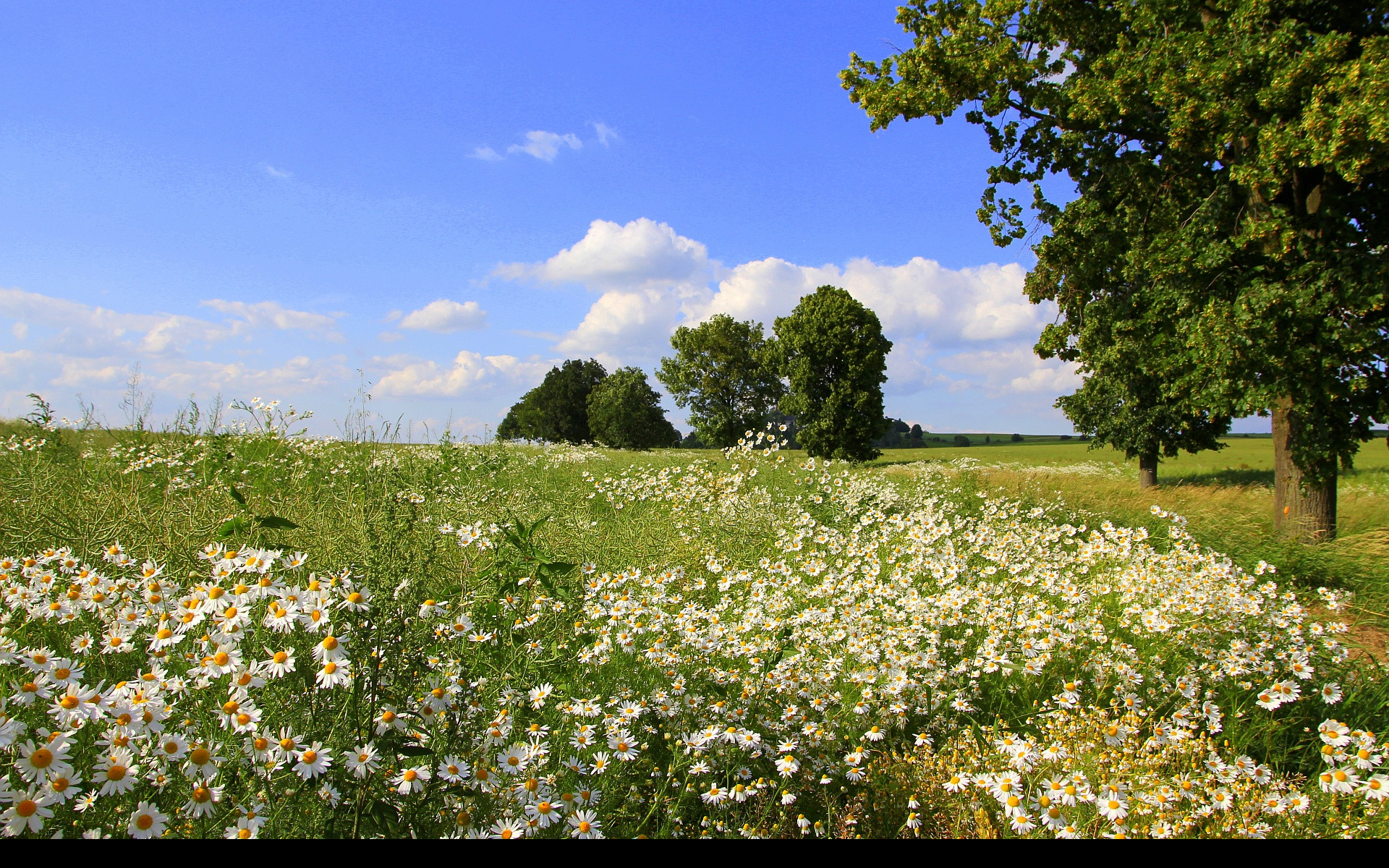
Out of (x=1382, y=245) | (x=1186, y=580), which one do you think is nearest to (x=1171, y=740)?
(x=1186, y=580)

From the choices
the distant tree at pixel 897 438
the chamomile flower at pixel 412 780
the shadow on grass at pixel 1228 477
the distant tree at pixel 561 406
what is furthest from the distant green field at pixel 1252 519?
the distant tree at pixel 561 406

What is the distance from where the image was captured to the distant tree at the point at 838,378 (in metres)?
27.9

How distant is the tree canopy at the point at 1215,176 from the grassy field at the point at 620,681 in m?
3.78

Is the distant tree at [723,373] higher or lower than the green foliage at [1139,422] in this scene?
higher

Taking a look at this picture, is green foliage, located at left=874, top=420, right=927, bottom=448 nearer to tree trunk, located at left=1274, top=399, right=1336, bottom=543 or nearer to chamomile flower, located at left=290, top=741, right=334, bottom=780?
tree trunk, located at left=1274, top=399, right=1336, bottom=543

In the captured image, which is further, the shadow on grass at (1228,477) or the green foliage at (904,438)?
the green foliage at (904,438)

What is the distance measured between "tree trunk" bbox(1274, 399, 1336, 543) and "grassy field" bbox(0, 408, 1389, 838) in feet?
11.3

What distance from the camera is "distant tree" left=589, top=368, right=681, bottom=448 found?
43.4m

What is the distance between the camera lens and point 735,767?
9.34ft

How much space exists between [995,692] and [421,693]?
3287 mm

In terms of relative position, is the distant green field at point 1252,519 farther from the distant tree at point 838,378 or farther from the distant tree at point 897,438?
the distant tree at point 897,438

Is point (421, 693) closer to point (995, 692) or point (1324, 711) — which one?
point (995, 692)

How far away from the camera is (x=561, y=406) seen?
52.8 metres

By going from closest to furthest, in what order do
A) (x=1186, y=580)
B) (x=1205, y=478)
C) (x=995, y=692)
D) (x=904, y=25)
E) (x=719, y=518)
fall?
(x=995, y=692) < (x=1186, y=580) < (x=719, y=518) < (x=904, y=25) < (x=1205, y=478)
